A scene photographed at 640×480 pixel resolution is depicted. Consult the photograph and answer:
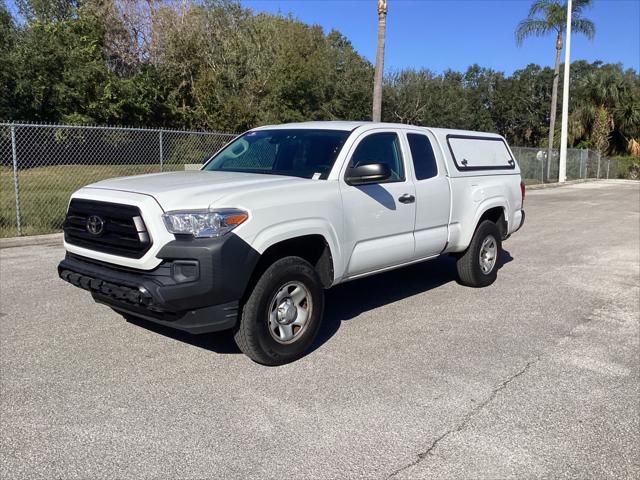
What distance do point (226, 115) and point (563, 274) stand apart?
77.4 ft

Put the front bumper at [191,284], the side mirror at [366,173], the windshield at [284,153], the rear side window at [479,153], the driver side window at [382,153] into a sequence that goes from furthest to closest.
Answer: the rear side window at [479,153] → the driver side window at [382,153] → the windshield at [284,153] → the side mirror at [366,173] → the front bumper at [191,284]

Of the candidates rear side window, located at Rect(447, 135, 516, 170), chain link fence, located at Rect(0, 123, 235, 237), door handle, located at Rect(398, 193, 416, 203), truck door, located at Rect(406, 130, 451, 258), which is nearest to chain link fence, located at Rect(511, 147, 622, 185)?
chain link fence, located at Rect(0, 123, 235, 237)

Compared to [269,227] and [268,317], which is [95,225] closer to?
[269,227]

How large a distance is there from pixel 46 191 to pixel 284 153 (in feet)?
35.2

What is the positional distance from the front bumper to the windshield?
1.31 metres

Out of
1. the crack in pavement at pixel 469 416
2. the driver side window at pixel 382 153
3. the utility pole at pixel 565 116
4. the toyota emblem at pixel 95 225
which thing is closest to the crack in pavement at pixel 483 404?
the crack in pavement at pixel 469 416

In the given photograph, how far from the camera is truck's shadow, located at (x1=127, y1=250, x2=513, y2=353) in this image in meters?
5.02

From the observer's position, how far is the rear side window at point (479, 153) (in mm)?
6586

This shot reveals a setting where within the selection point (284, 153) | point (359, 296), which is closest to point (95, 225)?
point (284, 153)

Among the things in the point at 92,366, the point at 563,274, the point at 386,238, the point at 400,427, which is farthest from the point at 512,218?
the point at 92,366

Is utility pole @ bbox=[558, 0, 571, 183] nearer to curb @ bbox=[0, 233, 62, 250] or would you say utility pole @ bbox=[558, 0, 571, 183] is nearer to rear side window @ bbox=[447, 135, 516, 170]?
rear side window @ bbox=[447, 135, 516, 170]

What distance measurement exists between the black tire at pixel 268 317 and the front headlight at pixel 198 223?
1.80 ft

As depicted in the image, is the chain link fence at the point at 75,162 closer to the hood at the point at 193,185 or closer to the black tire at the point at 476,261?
the hood at the point at 193,185

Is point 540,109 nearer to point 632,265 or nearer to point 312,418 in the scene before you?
point 632,265
